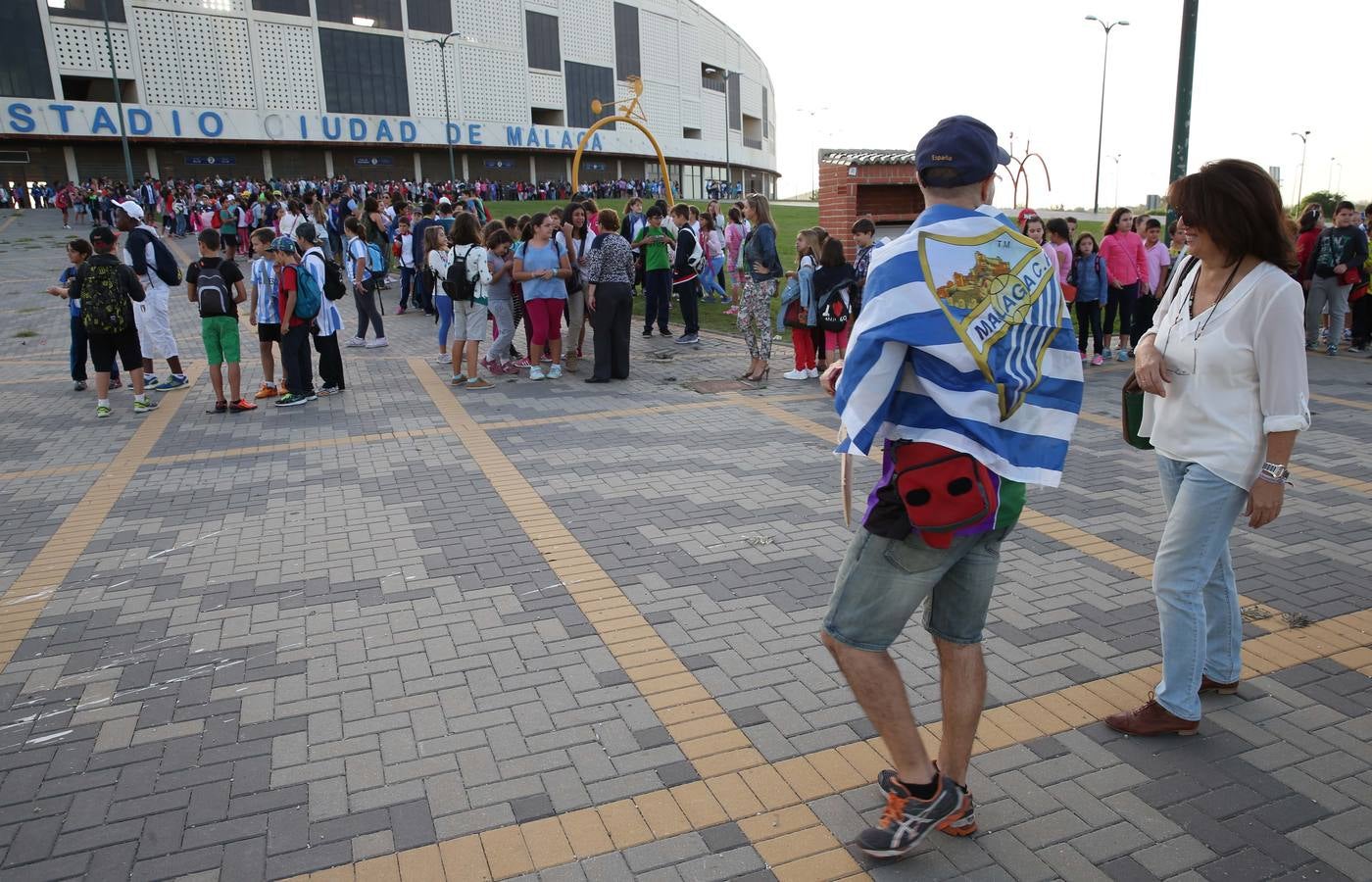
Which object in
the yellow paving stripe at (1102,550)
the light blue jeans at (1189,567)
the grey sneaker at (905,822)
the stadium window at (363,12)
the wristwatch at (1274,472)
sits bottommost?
the yellow paving stripe at (1102,550)

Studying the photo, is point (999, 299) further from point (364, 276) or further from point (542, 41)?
point (542, 41)

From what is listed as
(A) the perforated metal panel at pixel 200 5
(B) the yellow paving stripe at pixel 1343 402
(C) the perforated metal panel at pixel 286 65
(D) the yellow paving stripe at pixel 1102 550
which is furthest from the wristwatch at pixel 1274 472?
(C) the perforated metal panel at pixel 286 65

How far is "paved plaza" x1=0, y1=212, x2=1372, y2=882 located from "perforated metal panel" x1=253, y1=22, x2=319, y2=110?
55.9 m

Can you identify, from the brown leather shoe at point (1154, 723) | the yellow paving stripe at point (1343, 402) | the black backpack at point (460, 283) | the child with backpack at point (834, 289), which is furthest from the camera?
the black backpack at point (460, 283)

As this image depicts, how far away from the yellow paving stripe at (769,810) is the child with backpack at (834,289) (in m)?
6.30

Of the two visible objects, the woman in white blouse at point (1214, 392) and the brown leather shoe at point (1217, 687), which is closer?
the woman in white blouse at point (1214, 392)

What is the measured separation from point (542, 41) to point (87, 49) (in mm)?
28173

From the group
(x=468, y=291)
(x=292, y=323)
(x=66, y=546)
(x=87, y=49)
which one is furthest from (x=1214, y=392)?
(x=87, y=49)

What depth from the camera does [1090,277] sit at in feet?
36.1

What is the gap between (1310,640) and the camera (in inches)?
163

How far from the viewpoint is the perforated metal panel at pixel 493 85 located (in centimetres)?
6312

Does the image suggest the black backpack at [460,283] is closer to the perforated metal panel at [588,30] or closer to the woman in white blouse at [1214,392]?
the woman in white blouse at [1214,392]

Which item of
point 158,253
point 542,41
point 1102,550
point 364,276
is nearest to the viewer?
point 1102,550

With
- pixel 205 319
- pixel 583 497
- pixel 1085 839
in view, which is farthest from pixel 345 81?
pixel 1085 839
